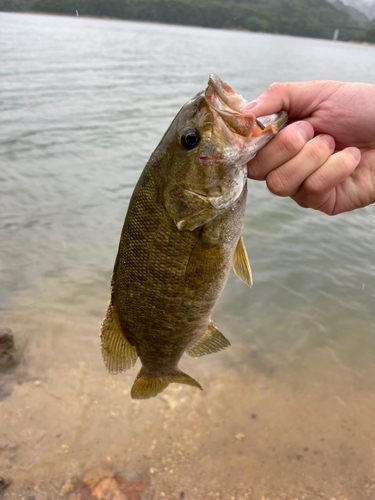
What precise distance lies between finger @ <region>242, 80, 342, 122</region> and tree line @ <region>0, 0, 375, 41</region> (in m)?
88.0

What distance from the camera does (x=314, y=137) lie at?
2.53m

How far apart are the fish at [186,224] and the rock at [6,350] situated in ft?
9.24

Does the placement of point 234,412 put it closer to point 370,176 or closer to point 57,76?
point 370,176

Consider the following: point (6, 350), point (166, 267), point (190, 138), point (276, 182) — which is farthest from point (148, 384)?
point (6, 350)

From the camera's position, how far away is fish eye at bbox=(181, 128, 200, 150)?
205 cm

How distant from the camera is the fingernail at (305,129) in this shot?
2410 mm

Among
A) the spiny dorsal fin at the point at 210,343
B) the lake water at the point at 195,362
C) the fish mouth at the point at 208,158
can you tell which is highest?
the fish mouth at the point at 208,158

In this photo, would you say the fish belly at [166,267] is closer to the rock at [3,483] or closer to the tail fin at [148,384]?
the tail fin at [148,384]

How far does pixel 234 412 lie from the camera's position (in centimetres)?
461

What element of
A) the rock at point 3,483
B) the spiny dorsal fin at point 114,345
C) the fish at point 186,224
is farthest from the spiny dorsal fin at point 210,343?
the rock at point 3,483

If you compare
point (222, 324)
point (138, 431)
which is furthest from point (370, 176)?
point (222, 324)

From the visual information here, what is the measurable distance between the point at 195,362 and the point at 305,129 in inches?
147

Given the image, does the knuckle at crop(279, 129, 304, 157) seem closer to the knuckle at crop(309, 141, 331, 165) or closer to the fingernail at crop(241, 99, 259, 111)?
the knuckle at crop(309, 141, 331, 165)

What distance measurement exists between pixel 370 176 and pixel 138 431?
3409mm
